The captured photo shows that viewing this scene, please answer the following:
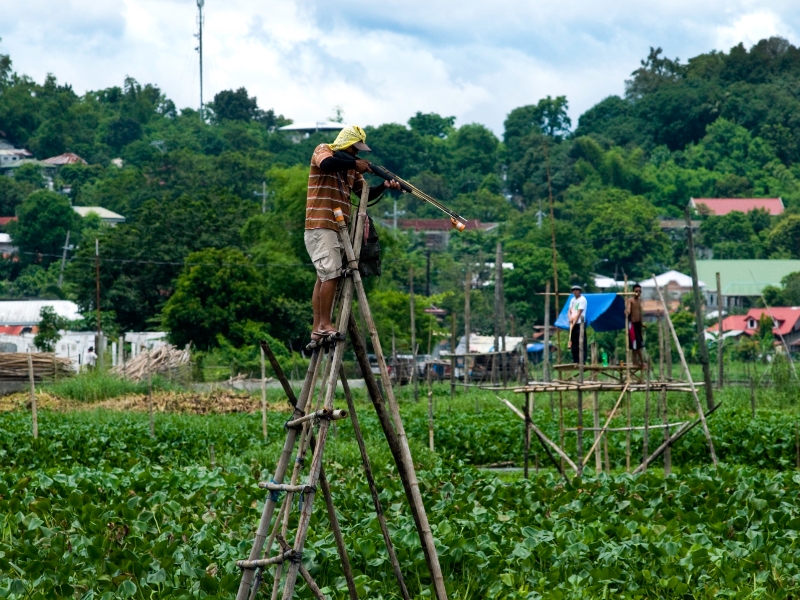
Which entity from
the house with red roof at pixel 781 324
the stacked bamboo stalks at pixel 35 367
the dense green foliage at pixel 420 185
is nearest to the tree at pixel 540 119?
the dense green foliage at pixel 420 185

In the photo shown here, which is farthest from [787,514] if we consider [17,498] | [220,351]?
[220,351]

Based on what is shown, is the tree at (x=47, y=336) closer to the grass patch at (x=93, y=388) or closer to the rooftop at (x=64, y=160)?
the grass patch at (x=93, y=388)

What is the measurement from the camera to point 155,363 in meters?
28.2

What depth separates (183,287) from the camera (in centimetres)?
3444

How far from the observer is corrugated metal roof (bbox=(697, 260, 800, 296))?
5175cm

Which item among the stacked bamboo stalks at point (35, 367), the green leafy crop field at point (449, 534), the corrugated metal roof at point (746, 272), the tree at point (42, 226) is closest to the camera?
the green leafy crop field at point (449, 534)

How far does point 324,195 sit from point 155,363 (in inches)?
871

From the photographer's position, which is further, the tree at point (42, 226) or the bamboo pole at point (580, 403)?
the tree at point (42, 226)

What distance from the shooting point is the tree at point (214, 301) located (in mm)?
34312

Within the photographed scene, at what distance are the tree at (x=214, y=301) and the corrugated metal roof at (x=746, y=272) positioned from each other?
23.8m

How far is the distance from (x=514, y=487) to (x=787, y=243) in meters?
49.6

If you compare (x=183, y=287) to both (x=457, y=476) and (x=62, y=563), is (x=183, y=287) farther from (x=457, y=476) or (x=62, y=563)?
(x=62, y=563)

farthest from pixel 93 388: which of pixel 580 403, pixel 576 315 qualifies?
pixel 580 403

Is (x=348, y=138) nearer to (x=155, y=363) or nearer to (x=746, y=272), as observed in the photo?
(x=155, y=363)
